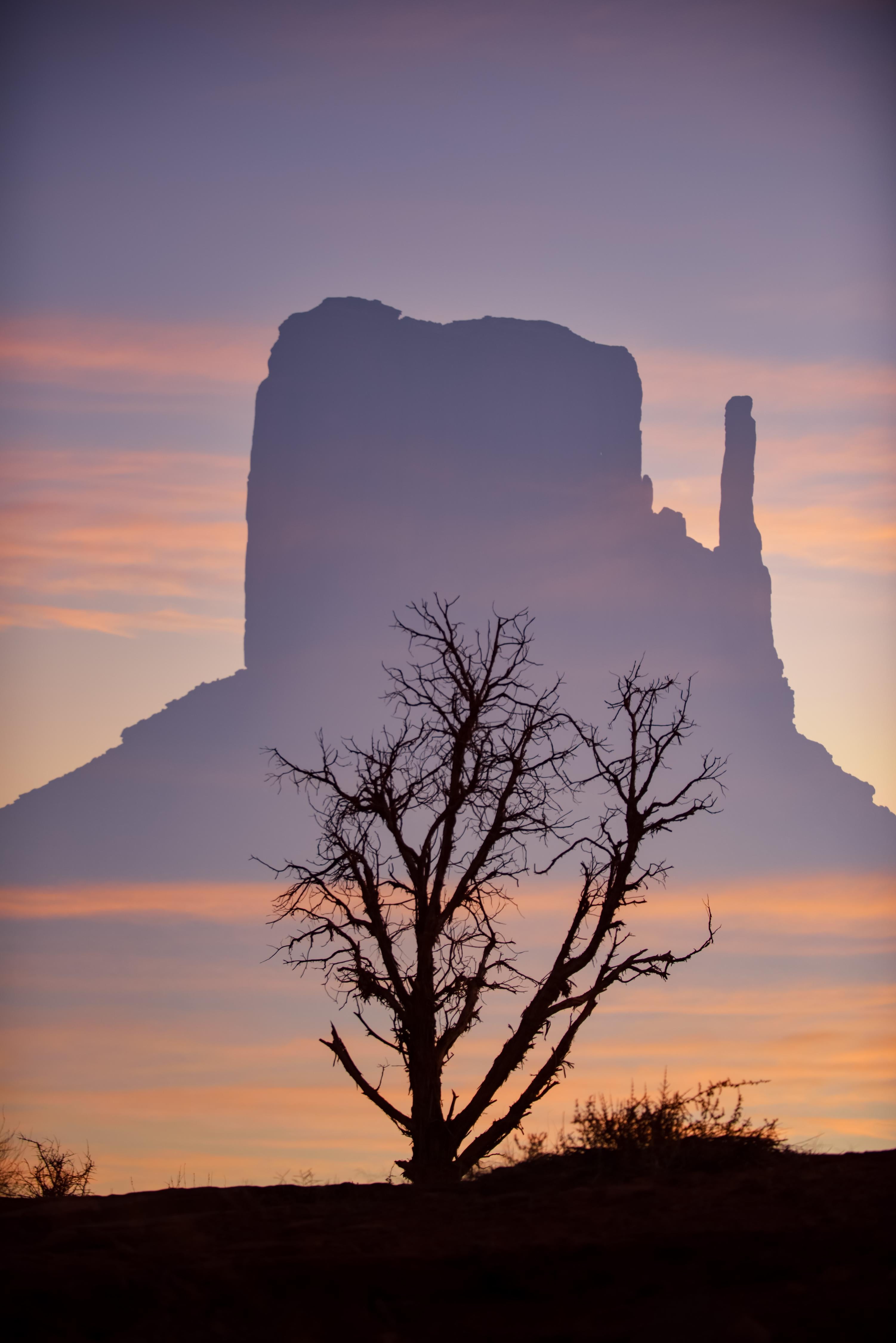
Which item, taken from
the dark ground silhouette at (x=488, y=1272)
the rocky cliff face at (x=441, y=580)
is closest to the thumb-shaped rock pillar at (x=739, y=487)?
the rocky cliff face at (x=441, y=580)

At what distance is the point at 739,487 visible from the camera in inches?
5025

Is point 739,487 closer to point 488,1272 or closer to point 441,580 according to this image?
point 441,580

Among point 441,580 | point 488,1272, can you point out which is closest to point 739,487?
point 441,580

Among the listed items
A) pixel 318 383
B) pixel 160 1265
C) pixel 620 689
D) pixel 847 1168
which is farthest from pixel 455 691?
pixel 318 383

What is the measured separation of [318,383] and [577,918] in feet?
425

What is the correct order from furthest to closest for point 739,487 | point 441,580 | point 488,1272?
point 441,580 < point 739,487 < point 488,1272

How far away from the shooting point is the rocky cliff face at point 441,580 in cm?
11075

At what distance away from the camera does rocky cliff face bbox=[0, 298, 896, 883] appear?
363 ft

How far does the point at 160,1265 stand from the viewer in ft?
25.0

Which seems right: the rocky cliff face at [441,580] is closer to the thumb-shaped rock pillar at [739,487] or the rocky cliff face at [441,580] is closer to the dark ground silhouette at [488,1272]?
the thumb-shaped rock pillar at [739,487]

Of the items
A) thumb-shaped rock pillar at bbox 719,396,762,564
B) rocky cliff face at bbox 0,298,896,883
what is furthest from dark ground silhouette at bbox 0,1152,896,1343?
thumb-shaped rock pillar at bbox 719,396,762,564

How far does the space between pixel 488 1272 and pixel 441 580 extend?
13029 centimetres

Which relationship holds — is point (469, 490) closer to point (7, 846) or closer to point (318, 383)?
point (318, 383)

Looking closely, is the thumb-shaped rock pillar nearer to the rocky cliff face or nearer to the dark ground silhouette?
the rocky cliff face
